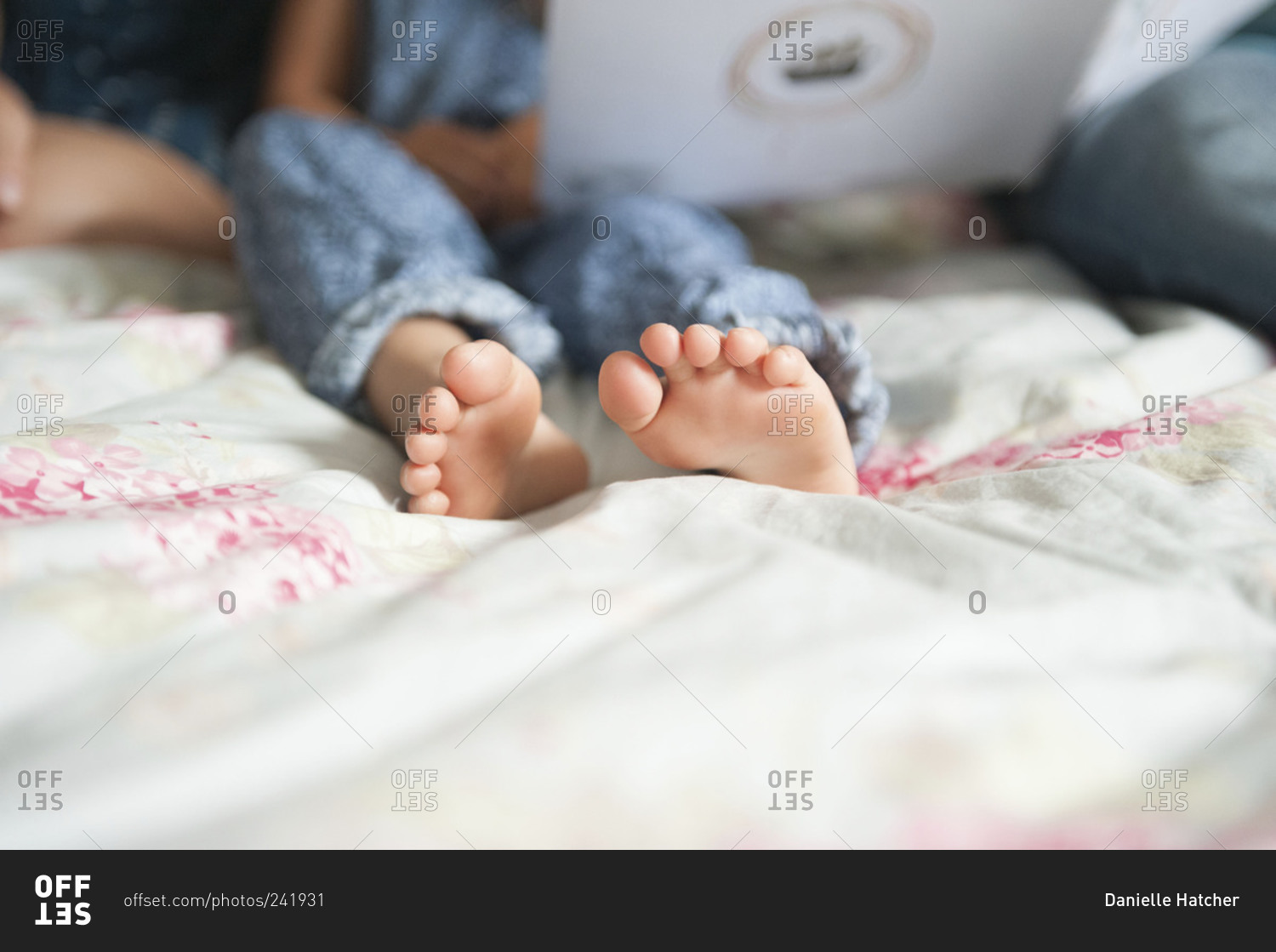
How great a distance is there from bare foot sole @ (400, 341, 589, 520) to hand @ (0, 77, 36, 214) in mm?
582

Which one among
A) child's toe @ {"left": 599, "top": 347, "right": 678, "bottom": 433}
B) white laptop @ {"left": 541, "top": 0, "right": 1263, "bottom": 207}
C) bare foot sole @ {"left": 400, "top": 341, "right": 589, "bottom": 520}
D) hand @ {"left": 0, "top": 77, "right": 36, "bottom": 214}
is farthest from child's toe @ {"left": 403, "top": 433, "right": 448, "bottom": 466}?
hand @ {"left": 0, "top": 77, "right": 36, "bottom": 214}

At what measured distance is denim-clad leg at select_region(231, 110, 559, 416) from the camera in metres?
0.65

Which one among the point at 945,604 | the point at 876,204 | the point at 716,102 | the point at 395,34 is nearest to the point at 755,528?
the point at 945,604

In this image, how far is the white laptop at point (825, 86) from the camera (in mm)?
774

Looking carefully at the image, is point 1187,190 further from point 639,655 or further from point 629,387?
point 639,655

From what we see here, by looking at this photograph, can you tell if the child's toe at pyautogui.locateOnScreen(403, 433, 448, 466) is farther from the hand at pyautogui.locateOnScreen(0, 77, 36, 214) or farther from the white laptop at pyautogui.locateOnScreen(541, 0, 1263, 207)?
the hand at pyautogui.locateOnScreen(0, 77, 36, 214)

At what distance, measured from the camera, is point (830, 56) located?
803 millimetres

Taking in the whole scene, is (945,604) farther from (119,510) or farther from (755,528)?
(119,510)

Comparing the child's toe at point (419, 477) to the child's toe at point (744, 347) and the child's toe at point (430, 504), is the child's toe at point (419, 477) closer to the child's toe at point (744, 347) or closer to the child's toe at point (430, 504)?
the child's toe at point (430, 504)
